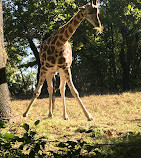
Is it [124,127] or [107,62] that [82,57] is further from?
[124,127]

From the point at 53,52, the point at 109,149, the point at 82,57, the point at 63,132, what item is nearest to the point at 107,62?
the point at 82,57

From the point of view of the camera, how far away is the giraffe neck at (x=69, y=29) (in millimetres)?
6096

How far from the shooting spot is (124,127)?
5215 mm

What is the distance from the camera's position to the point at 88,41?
1830cm

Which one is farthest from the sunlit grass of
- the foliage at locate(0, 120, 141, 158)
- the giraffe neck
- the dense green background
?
the dense green background

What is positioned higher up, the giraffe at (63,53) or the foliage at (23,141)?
the giraffe at (63,53)

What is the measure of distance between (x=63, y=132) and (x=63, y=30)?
10.4ft

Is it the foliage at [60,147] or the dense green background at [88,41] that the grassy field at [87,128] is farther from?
the dense green background at [88,41]

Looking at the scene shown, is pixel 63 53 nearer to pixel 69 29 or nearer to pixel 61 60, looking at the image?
pixel 61 60

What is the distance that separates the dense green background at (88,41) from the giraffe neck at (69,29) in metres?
4.14

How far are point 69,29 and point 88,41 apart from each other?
1225cm

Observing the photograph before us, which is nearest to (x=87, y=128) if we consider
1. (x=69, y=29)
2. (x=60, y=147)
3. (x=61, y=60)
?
(x=61, y=60)

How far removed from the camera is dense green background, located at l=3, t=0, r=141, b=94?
36.4ft

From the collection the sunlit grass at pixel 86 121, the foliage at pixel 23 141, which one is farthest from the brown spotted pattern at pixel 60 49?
the foliage at pixel 23 141
